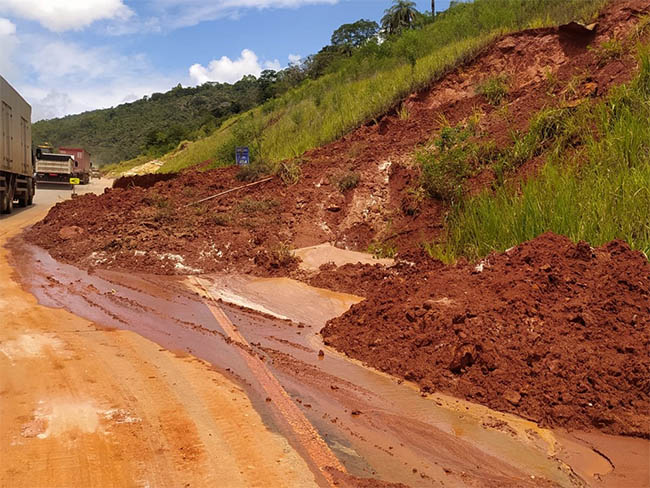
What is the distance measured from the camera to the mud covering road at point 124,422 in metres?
3.40

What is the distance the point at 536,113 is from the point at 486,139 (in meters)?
1.18

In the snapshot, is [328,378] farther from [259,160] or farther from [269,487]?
[259,160]

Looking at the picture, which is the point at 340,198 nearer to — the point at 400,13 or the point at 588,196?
the point at 588,196

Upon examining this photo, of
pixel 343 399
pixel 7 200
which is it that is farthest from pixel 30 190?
pixel 343 399

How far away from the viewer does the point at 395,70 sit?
64.1 ft

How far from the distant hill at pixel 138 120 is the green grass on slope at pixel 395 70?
176ft

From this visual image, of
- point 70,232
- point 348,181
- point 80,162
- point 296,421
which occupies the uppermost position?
point 80,162

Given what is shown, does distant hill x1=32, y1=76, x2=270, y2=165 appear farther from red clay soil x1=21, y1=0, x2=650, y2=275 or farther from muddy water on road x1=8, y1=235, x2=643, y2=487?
muddy water on road x1=8, y1=235, x2=643, y2=487

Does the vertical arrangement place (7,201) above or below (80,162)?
below

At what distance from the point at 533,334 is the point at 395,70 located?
52.0 feet

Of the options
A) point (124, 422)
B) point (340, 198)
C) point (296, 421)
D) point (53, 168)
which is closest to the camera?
point (124, 422)

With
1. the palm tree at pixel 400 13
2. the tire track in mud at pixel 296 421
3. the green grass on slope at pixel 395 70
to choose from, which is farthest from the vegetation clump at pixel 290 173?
the palm tree at pixel 400 13

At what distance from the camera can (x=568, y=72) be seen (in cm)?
1341

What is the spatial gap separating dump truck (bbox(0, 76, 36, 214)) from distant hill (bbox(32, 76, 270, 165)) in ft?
180
